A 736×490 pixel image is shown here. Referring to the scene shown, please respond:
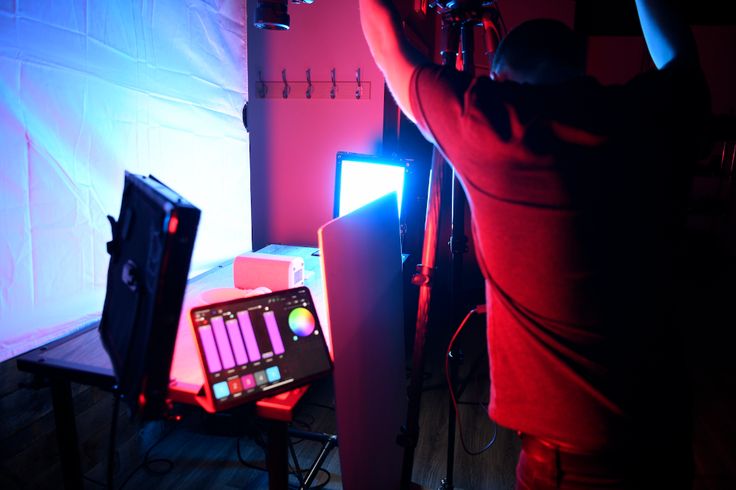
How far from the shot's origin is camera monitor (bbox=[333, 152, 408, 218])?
92.7 inches

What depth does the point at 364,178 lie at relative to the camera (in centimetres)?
240

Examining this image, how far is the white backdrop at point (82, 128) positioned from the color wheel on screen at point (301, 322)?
34.3 inches

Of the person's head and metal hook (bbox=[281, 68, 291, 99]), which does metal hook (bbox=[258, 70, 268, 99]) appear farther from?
the person's head

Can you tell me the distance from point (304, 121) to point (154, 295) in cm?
221

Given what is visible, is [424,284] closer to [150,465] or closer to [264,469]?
[264,469]

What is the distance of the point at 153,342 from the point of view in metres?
0.74

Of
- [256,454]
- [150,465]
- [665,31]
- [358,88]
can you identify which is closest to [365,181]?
[358,88]

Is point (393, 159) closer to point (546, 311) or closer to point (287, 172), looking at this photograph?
point (287, 172)

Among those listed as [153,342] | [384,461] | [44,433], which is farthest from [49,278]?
[384,461]

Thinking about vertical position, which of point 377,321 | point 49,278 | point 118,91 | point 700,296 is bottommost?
point 700,296

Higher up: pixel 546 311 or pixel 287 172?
pixel 287 172

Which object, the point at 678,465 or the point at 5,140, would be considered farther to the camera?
the point at 5,140

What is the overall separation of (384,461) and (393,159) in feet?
4.78

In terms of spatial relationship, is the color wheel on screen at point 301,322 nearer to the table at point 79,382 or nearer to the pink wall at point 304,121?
the table at point 79,382
